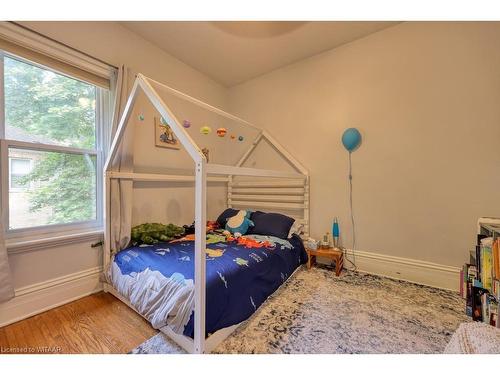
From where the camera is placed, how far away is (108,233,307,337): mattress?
1.26 metres

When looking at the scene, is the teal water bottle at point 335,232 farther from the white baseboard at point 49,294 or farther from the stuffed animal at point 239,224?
the white baseboard at point 49,294

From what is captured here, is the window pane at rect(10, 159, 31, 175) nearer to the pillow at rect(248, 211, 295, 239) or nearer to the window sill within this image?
the window sill

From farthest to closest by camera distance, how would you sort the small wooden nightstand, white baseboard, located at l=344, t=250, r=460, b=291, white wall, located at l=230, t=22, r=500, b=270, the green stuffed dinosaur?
the small wooden nightstand, the green stuffed dinosaur, white baseboard, located at l=344, t=250, r=460, b=291, white wall, located at l=230, t=22, r=500, b=270

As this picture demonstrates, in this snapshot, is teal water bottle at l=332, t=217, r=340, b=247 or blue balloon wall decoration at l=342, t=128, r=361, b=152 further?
teal water bottle at l=332, t=217, r=340, b=247

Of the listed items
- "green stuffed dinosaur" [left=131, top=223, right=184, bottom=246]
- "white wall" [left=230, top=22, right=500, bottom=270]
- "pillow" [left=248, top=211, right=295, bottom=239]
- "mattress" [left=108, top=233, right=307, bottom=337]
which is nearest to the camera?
"mattress" [left=108, top=233, right=307, bottom=337]

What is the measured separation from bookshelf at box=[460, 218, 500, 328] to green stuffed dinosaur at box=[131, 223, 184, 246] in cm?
241

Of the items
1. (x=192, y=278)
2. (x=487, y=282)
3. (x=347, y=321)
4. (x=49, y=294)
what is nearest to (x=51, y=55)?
(x=49, y=294)

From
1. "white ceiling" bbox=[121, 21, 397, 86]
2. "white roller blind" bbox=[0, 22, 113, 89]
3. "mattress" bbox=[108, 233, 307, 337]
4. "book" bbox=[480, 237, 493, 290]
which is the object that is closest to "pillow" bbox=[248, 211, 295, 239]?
"mattress" bbox=[108, 233, 307, 337]

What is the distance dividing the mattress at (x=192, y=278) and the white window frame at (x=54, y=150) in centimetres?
49

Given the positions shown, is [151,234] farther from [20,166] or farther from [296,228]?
[296,228]

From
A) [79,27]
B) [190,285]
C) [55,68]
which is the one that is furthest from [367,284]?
[79,27]

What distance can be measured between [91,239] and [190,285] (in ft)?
4.35

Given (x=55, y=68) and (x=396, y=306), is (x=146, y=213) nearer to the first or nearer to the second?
(x=55, y=68)
